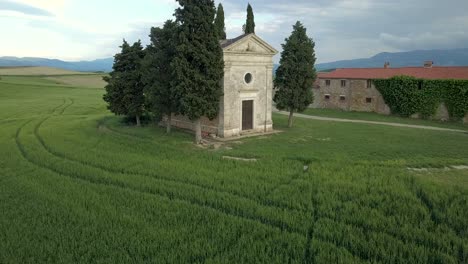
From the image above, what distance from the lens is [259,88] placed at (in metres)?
28.4

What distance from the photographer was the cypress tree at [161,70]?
82.9 ft

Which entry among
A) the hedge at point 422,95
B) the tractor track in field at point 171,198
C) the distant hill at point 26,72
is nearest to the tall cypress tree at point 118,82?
the tractor track in field at point 171,198

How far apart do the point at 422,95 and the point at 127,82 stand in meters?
29.8

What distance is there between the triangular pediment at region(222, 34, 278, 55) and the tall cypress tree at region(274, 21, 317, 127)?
2046 millimetres

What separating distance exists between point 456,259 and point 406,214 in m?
2.90

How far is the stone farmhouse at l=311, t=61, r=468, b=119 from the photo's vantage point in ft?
131

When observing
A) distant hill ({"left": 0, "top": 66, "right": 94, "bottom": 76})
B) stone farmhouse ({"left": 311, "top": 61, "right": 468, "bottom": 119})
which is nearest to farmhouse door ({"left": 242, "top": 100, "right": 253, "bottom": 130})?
stone farmhouse ({"left": 311, "top": 61, "right": 468, "bottom": 119})

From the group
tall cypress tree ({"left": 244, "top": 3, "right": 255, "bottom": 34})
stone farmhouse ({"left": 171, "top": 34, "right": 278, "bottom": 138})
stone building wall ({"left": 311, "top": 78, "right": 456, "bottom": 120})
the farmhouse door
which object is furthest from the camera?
stone building wall ({"left": 311, "top": 78, "right": 456, "bottom": 120})

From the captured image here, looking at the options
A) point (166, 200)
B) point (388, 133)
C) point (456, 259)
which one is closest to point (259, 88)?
point (388, 133)

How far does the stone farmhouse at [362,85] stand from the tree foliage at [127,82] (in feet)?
86.0

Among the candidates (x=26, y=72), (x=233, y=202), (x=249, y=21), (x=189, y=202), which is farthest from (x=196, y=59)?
(x=26, y=72)

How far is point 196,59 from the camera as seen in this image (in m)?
23.0

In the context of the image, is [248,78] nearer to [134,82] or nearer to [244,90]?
[244,90]

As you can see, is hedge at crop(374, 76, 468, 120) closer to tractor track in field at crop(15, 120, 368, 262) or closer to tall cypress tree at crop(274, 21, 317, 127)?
tall cypress tree at crop(274, 21, 317, 127)
